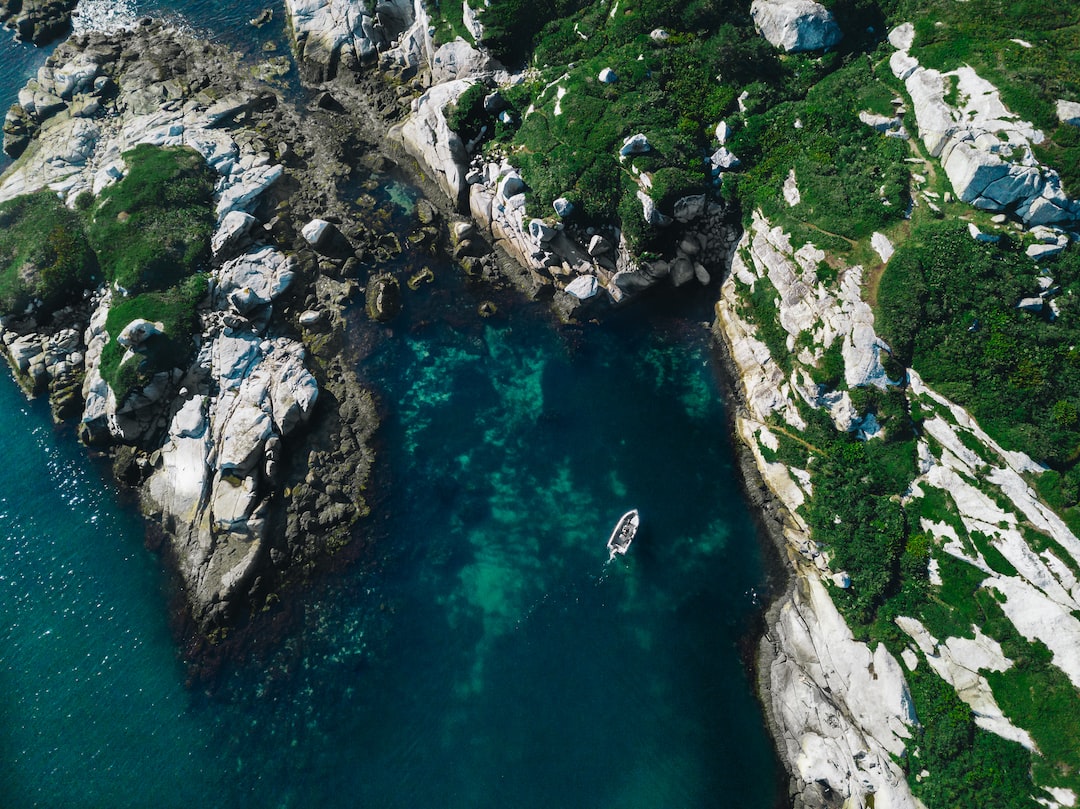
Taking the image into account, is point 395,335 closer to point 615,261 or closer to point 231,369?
point 231,369

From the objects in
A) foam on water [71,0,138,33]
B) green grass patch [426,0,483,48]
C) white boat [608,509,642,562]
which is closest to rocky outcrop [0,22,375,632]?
foam on water [71,0,138,33]

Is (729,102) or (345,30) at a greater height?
(345,30)

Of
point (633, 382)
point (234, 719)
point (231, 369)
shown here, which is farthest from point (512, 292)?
point (234, 719)

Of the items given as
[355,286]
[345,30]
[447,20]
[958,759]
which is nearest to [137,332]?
[355,286]

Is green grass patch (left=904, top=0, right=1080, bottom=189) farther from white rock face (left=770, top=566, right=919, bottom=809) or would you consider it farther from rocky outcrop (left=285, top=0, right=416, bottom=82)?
rocky outcrop (left=285, top=0, right=416, bottom=82)

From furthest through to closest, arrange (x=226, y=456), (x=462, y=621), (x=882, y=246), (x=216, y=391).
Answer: (x=216, y=391), (x=226, y=456), (x=882, y=246), (x=462, y=621)

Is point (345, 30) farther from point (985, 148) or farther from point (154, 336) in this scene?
point (985, 148)

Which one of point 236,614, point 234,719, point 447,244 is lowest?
point 234,719
